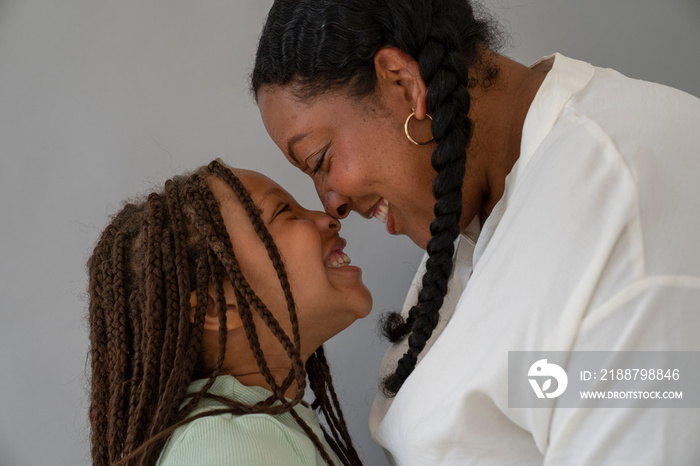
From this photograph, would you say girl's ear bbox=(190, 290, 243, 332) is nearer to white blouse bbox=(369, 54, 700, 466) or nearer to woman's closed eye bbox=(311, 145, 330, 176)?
woman's closed eye bbox=(311, 145, 330, 176)

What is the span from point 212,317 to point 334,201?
36cm

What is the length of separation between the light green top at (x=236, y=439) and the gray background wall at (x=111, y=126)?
0.57m

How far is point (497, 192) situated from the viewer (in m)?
1.40

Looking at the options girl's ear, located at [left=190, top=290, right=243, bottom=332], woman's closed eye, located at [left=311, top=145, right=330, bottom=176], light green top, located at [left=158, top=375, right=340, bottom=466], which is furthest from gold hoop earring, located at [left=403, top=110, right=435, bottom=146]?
light green top, located at [left=158, top=375, right=340, bottom=466]

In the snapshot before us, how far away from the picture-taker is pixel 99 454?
1.38m

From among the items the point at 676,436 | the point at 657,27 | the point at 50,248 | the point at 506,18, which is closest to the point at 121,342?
the point at 50,248

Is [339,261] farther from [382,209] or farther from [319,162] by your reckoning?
[319,162]

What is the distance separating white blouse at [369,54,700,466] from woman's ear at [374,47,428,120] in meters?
0.21

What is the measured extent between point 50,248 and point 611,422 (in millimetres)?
1445

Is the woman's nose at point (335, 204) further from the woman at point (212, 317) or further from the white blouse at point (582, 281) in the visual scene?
the white blouse at point (582, 281)

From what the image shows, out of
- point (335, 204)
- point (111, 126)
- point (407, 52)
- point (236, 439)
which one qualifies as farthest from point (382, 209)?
point (111, 126)

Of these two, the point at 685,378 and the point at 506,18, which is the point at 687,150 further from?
the point at 506,18

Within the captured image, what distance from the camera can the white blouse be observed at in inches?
38.0

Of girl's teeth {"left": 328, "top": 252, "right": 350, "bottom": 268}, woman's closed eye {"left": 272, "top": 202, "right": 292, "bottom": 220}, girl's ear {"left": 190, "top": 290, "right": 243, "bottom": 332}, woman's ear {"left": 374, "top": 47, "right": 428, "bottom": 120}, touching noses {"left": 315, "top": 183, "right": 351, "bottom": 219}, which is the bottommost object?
girl's ear {"left": 190, "top": 290, "right": 243, "bottom": 332}
